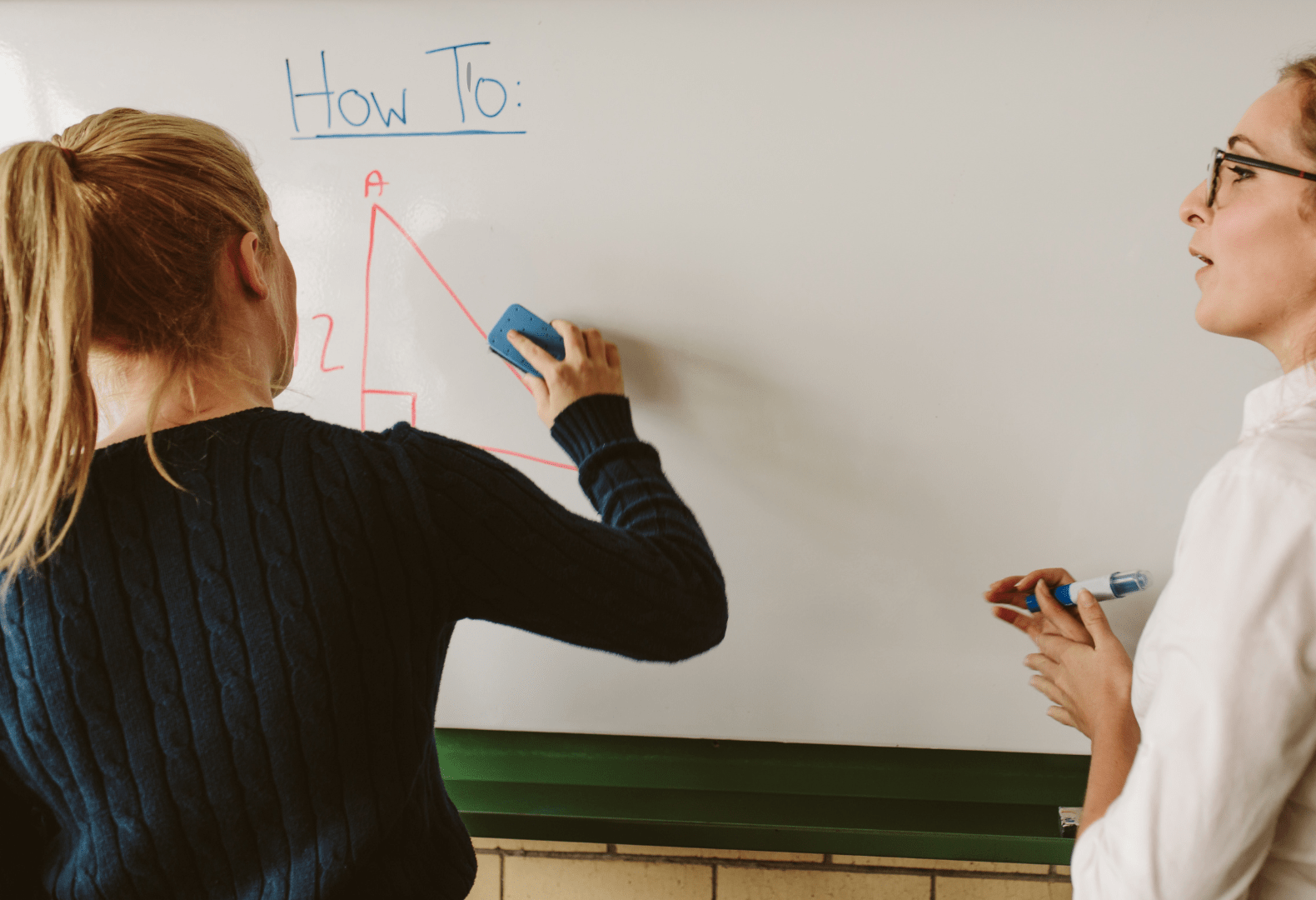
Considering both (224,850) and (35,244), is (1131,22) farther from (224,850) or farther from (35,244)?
(224,850)

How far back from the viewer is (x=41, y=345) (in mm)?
425

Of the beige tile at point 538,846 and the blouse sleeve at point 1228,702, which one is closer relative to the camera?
the blouse sleeve at point 1228,702

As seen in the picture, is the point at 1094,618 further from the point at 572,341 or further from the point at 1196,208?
the point at 572,341

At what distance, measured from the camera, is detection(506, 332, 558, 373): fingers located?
0.72 m

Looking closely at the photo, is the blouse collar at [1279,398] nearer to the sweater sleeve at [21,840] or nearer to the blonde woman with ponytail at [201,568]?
the blonde woman with ponytail at [201,568]

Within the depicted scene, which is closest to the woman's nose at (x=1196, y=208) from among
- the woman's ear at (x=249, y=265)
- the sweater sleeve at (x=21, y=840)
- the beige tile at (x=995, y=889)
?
the woman's ear at (x=249, y=265)

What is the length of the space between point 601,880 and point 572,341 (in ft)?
2.31

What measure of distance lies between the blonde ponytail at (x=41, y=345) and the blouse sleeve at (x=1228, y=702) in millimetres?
609

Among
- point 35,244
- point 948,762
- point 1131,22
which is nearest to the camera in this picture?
point 35,244

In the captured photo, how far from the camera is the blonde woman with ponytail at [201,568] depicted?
43cm

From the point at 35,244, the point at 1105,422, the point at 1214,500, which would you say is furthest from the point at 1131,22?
the point at 35,244

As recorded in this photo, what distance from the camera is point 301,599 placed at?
447mm

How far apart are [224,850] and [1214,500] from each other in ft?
2.01


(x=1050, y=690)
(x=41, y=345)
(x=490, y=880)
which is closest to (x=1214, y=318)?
(x=1050, y=690)
